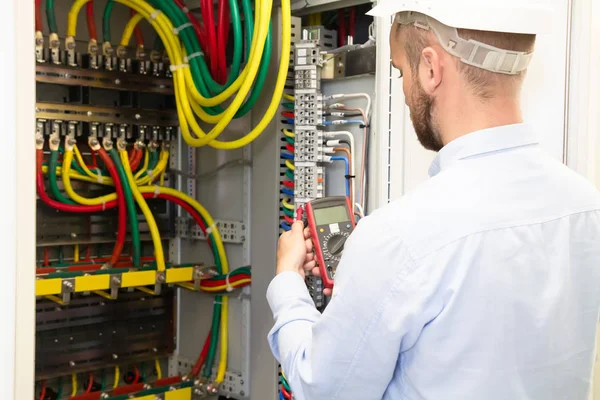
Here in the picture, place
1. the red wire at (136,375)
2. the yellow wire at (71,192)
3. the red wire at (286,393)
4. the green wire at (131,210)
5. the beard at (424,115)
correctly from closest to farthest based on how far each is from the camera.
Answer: the beard at (424,115), the red wire at (286,393), the yellow wire at (71,192), the green wire at (131,210), the red wire at (136,375)

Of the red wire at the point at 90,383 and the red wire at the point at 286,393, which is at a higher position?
the red wire at the point at 286,393

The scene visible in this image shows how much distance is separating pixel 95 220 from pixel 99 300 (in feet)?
1.01

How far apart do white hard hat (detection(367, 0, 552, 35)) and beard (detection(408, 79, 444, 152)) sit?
4.6 inches

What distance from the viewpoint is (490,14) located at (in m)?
1.01

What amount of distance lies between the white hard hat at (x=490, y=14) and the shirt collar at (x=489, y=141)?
153 mm

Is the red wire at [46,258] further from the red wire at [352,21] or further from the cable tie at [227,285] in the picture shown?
the red wire at [352,21]

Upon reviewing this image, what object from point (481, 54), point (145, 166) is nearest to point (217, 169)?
point (145, 166)

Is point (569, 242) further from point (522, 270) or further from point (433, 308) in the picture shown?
point (433, 308)

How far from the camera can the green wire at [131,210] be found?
248 cm

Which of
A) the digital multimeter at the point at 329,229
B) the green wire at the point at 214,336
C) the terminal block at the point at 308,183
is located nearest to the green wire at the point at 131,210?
the green wire at the point at 214,336

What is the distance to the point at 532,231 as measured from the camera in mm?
980

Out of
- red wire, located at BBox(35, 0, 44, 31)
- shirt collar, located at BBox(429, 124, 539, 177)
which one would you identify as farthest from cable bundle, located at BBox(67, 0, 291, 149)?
shirt collar, located at BBox(429, 124, 539, 177)

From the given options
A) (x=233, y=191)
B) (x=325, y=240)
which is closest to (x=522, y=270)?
(x=325, y=240)

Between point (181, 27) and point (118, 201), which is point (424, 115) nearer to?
point (181, 27)
